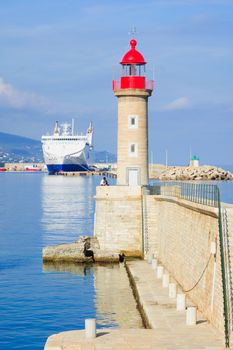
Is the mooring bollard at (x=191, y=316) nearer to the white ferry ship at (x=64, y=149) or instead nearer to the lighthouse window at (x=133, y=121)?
the lighthouse window at (x=133, y=121)

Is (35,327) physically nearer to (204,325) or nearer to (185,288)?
(185,288)

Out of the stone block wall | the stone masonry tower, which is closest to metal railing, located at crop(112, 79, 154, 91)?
the stone masonry tower

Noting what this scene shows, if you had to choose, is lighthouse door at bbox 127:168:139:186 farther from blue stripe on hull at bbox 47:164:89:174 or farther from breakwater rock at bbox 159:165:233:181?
blue stripe on hull at bbox 47:164:89:174

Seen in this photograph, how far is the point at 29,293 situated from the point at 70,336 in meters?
11.5

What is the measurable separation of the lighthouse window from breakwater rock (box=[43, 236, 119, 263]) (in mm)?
6047

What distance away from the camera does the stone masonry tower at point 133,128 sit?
37375 millimetres

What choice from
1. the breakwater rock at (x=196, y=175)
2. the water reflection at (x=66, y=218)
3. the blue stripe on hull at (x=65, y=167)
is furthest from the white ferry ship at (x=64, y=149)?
the water reflection at (x=66, y=218)

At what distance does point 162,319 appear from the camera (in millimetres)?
20266

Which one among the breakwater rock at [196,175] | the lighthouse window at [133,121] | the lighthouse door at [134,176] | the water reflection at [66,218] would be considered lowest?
the water reflection at [66,218]

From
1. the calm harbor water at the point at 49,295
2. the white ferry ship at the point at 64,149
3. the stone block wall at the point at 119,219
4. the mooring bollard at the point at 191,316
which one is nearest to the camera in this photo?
the mooring bollard at the point at 191,316

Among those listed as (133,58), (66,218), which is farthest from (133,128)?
(66,218)

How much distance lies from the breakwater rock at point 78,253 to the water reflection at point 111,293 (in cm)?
33

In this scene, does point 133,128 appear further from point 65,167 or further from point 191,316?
point 65,167

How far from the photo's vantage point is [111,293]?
29.1 meters
